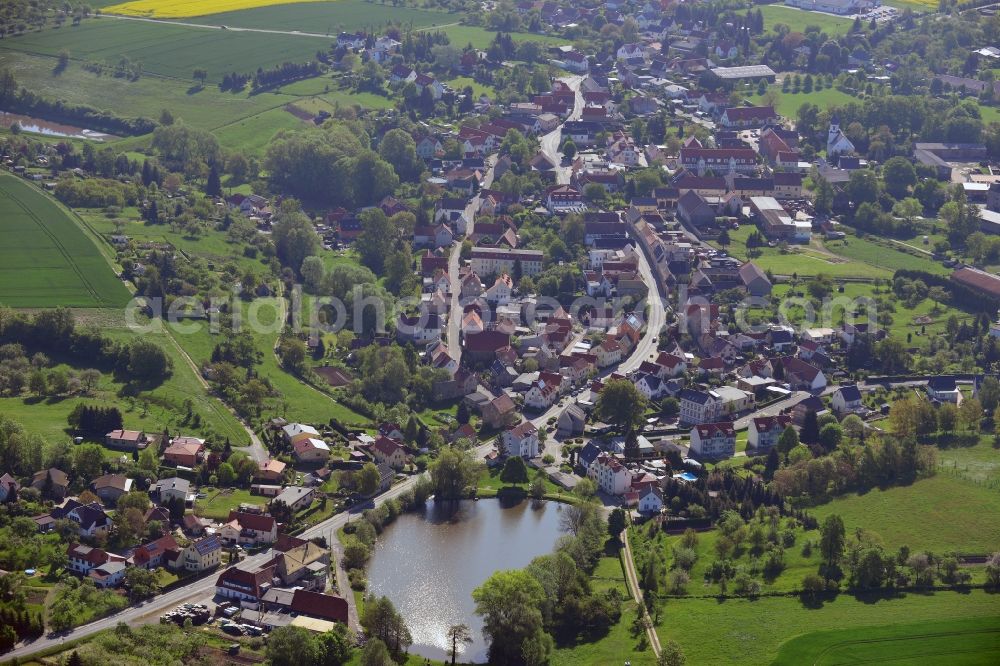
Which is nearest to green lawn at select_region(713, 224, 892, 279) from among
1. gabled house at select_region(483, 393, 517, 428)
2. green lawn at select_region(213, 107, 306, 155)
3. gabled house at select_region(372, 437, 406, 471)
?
gabled house at select_region(483, 393, 517, 428)

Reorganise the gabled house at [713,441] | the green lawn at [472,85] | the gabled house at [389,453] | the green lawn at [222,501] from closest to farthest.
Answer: the green lawn at [222,501], the gabled house at [389,453], the gabled house at [713,441], the green lawn at [472,85]

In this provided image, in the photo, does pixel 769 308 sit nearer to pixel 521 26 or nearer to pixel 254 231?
pixel 254 231

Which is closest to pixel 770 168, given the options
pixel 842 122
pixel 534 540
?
pixel 842 122

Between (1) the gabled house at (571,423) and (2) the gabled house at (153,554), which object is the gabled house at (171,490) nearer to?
(2) the gabled house at (153,554)

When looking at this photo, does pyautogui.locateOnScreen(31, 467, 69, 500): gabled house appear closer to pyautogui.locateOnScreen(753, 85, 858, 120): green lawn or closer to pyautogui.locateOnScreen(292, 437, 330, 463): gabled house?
pyautogui.locateOnScreen(292, 437, 330, 463): gabled house

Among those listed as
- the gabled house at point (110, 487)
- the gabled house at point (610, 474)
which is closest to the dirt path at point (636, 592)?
the gabled house at point (610, 474)

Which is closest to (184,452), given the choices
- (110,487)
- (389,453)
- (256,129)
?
(110,487)
